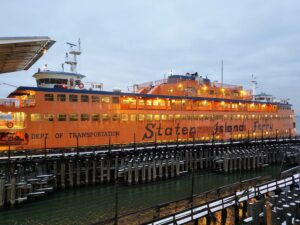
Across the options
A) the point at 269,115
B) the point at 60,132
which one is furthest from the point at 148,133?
the point at 269,115

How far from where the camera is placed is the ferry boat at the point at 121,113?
3123 cm

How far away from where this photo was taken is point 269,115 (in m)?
61.1

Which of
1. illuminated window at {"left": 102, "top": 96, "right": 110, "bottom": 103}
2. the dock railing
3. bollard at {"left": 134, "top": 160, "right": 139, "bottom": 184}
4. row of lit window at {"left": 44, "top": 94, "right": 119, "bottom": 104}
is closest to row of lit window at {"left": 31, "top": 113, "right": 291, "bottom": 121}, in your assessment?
row of lit window at {"left": 44, "top": 94, "right": 119, "bottom": 104}

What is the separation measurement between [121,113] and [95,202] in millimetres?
15950

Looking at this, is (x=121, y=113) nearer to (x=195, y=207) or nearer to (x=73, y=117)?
(x=73, y=117)

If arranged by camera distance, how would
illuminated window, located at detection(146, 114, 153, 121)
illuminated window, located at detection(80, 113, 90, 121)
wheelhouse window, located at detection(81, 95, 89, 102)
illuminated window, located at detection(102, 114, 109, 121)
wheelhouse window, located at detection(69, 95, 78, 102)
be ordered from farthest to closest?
illuminated window, located at detection(146, 114, 153, 121) < illuminated window, located at detection(102, 114, 109, 121) < wheelhouse window, located at detection(81, 95, 89, 102) < illuminated window, located at detection(80, 113, 90, 121) < wheelhouse window, located at detection(69, 95, 78, 102)

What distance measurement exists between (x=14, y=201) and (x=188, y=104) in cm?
3210

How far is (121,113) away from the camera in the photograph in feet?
126

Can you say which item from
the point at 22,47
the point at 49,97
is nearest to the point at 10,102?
the point at 49,97

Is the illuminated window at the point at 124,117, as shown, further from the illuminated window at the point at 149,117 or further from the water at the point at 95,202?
the water at the point at 95,202

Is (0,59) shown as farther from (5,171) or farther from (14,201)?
(14,201)

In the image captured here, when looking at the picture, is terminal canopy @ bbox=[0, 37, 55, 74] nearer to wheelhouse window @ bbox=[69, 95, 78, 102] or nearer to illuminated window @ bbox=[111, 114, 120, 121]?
wheelhouse window @ bbox=[69, 95, 78, 102]

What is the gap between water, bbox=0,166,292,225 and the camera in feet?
69.0

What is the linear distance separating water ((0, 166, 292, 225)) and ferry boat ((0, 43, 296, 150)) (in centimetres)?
675
